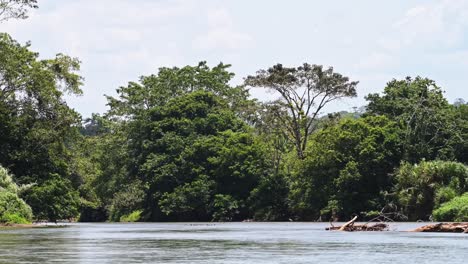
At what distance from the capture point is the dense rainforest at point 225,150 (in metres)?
70.2

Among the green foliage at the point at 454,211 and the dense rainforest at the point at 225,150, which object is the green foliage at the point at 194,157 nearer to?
the dense rainforest at the point at 225,150

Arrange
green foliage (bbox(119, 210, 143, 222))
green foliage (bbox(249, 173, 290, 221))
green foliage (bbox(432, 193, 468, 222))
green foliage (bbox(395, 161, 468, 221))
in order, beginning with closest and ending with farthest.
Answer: green foliage (bbox(432, 193, 468, 222)) → green foliage (bbox(395, 161, 468, 221)) → green foliage (bbox(249, 173, 290, 221)) → green foliage (bbox(119, 210, 143, 222))

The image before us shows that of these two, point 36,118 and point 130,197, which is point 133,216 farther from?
point 36,118

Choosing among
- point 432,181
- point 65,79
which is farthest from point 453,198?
point 65,79

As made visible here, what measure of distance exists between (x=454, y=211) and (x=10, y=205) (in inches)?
1173

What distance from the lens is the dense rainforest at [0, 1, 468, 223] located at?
70.2 m

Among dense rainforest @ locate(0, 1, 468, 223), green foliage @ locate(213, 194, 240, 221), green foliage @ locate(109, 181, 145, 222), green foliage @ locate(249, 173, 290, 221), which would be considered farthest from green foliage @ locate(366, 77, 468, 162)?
green foliage @ locate(109, 181, 145, 222)

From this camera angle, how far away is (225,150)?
8881 cm

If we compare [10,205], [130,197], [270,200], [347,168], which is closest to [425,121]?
[347,168]

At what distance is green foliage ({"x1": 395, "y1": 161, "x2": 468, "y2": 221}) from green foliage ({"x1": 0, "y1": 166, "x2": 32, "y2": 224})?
29484 millimetres

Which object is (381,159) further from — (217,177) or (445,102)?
(217,177)

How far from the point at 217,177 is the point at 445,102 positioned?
23.0 metres

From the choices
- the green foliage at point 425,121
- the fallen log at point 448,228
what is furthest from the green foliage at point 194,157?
the fallen log at point 448,228

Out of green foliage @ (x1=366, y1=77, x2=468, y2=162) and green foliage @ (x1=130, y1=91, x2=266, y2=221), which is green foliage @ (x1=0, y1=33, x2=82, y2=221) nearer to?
green foliage @ (x1=130, y1=91, x2=266, y2=221)
